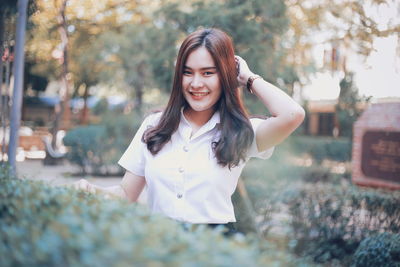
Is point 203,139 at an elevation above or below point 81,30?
below

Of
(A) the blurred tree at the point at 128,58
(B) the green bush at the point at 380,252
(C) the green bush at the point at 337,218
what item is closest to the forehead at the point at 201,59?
(B) the green bush at the point at 380,252

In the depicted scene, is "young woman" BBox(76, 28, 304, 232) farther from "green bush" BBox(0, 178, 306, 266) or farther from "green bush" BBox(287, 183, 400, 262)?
"green bush" BBox(287, 183, 400, 262)

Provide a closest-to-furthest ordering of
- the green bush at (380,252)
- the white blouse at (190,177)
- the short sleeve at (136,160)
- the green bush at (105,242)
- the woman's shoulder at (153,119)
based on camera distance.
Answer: the green bush at (105,242), the white blouse at (190,177), the short sleeve at (136,160), the woman's shoulder at (153,119), the green bush at (380,252)

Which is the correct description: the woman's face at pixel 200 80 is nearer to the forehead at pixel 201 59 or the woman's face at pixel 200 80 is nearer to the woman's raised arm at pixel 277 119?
the forehead at pixel 201 59

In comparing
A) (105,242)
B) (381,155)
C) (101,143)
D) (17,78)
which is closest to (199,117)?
(105,242)

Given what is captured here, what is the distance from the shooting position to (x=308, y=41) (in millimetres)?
11211

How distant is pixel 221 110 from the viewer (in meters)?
2.38

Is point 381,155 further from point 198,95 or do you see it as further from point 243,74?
point 198,95

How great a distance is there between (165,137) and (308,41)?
9571mm

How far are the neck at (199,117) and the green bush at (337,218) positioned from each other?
3596 millimetres

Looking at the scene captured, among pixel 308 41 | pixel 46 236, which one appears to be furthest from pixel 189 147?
pixel 308 41

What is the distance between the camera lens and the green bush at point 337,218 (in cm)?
551

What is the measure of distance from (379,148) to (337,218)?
6.08ft

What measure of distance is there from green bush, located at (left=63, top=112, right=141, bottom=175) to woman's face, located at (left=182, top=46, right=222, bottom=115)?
11.6 metres
